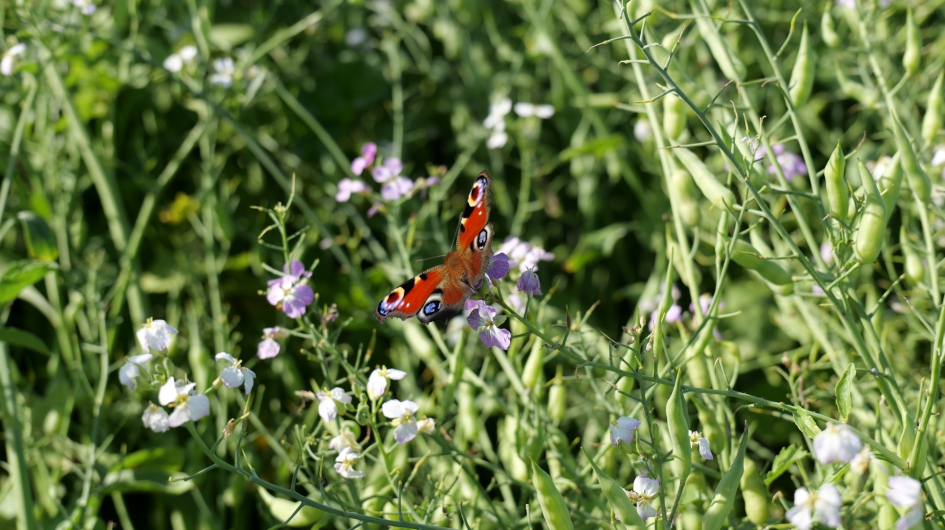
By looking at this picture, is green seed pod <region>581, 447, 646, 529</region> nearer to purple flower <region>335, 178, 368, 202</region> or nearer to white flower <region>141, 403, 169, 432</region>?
white flower <region>141, 403, 169, 432</region>

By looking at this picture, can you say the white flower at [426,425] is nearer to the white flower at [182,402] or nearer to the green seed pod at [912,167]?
the white flower at [182,402]

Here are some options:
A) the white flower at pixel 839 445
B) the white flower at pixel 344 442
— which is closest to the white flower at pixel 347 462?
the white flower at pixel 344 442

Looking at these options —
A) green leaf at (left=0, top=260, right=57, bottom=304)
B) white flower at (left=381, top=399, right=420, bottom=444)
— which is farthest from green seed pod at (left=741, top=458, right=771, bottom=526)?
green leaf at (left=0, top=260, right=57, bottom=304)

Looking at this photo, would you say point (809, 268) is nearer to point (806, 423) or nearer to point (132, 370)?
point (806, 423)

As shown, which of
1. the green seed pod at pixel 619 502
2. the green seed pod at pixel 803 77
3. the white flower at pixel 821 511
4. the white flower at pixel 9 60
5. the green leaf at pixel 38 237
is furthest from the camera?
the white flower at pixel 9 60

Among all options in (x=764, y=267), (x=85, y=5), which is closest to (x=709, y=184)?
(x=764, y=267)
